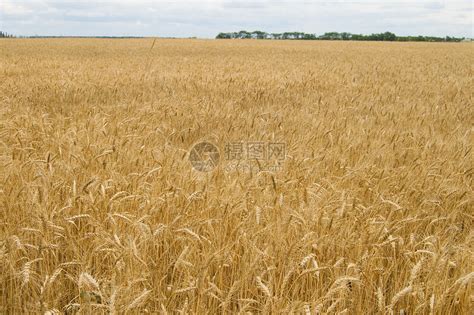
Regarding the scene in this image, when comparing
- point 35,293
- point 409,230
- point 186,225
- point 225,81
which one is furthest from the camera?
point 225,81

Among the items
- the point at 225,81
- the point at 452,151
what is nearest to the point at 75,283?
the point at 452,151

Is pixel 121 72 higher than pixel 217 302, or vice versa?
pixel 121 72

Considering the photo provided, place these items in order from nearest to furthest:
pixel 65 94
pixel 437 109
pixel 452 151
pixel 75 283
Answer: pixel 75 283 → pixel 452 151 → pixel 437 109 → pixel 65 94

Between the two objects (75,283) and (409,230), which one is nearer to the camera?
(75,283)

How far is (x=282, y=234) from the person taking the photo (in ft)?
5.34

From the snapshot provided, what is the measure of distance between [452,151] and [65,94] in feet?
16.8

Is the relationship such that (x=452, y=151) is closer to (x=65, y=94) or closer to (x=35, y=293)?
(x=35, y=293)

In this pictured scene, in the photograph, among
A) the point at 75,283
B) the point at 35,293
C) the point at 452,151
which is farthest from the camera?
the point at 452,151

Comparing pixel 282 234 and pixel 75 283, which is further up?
pixel 282 234

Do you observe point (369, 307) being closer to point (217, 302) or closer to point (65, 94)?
point (217, 302)

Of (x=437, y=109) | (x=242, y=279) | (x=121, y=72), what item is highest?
(x=121, y=72)

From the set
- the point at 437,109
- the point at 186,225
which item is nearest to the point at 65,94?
the point at 186,225

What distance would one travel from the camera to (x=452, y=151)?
3115mm

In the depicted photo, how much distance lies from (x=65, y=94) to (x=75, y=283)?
498 cm
